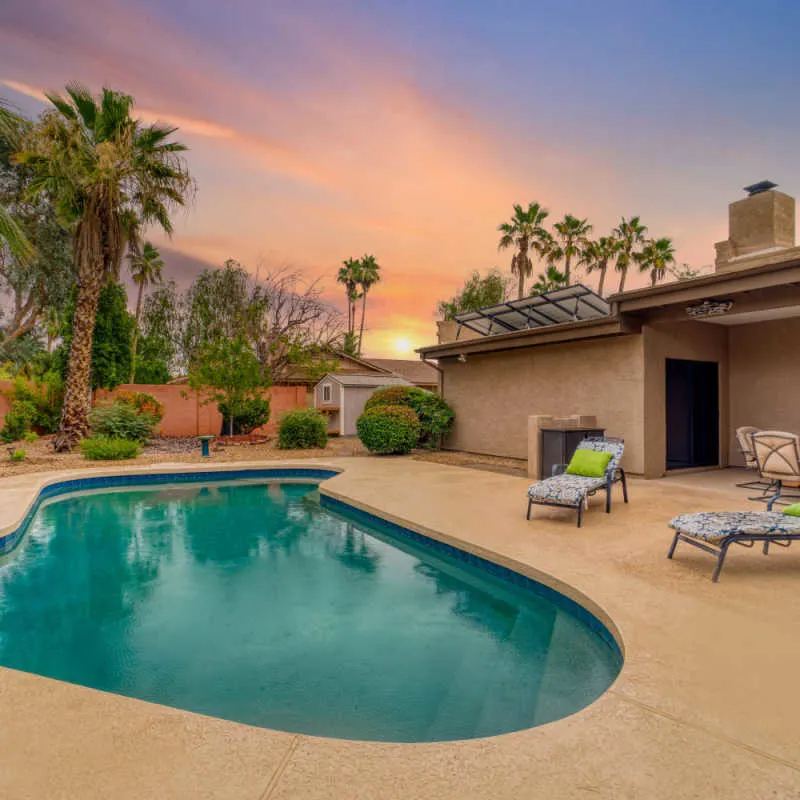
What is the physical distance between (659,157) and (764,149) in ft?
8.99

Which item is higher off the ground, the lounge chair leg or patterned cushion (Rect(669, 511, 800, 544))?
patterned cushion (Rect(669, 511, 800, 544))

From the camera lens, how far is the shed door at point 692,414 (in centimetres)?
1165

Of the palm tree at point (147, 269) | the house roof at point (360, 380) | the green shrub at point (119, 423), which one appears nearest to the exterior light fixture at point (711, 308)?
the house roof at point (360, 380)

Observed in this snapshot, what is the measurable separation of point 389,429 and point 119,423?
816 centimetres

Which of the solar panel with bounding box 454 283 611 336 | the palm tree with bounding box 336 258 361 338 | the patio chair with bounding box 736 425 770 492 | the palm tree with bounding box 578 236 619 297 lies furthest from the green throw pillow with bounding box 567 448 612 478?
the palm tree with bounding box 336 258 361 338

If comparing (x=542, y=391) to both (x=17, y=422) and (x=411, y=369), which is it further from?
(x=411, y=369)

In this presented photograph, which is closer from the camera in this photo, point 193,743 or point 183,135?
point 193,743

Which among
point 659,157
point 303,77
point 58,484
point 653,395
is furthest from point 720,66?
point 58,484

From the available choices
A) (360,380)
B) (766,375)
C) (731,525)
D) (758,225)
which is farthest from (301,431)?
(731,525)

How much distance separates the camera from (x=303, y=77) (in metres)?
12.5

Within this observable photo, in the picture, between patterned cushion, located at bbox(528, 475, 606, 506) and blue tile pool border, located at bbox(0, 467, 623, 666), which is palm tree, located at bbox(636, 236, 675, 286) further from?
patterned cushion, located at bbox(528, 475, 606, 506)

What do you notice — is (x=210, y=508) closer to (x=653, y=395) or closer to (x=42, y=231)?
(x=653, y=395)

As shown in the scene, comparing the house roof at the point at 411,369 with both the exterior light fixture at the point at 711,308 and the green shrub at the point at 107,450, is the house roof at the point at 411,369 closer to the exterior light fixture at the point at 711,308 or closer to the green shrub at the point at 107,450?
the green shrub at the point at 107,450

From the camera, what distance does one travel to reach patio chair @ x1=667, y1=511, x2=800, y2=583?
470 cm
